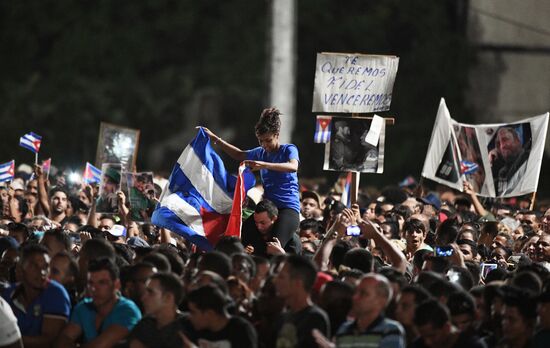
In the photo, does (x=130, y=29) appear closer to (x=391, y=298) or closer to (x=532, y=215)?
(x=532, y=215)

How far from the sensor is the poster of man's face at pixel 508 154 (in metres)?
17.2

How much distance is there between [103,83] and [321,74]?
19.1 metres

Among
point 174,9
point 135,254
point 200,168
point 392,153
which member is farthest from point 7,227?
point 174,9

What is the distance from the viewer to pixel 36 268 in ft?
32.9

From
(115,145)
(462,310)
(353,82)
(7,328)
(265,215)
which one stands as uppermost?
(353,82)

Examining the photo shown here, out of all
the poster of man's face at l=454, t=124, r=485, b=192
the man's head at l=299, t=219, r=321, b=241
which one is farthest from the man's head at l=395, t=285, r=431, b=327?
the poster of man's face at l=454, t=124, r=485, b=192

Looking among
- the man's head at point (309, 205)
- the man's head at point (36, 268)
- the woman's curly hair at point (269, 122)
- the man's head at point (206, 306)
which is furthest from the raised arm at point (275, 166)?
the man's head at point (309, 205)

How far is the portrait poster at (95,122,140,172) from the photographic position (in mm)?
18828

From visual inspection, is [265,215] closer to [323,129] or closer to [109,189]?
[323,129]

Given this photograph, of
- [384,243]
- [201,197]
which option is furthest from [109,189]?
[384,243]

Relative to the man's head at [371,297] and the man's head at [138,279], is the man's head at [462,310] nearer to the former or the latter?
the man's head at [371,297]

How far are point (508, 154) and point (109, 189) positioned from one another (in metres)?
4.49

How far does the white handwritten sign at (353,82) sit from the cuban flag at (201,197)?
1.57 m

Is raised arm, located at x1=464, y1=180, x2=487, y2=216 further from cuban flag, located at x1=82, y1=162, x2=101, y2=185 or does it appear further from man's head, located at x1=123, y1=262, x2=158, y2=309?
man's head, located at x1=123, y1=262, x2=158, y2=309
